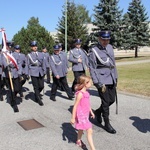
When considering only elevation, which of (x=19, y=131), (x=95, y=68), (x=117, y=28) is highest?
(x=117, y=28)

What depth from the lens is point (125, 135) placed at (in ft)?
17.2

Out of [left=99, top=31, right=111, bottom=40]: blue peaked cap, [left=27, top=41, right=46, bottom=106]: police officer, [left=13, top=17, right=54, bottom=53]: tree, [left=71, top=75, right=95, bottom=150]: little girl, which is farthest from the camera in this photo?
[left=13, top=17, right=54, bottom=53]: tree

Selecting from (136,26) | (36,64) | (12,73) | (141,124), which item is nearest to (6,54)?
(12,73)

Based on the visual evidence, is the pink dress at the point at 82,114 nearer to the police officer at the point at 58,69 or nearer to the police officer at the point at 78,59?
the police officer at the point at 58,69

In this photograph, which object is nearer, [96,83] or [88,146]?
[88,146]

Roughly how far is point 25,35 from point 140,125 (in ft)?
77.6

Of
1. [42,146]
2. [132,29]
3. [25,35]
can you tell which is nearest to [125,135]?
[42,146]

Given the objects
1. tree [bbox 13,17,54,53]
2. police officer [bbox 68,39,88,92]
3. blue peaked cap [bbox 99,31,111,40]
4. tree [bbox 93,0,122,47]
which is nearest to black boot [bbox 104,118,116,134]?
blue peaked cap [bbox 99,31,111,40]

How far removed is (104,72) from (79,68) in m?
3.41

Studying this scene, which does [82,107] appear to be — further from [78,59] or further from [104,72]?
[78,59]

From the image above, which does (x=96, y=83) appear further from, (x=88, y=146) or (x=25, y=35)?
(x=25, y=35)

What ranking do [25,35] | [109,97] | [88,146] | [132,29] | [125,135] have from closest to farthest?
[88,146], [125,135], [109,97], [25,35], [132,29]

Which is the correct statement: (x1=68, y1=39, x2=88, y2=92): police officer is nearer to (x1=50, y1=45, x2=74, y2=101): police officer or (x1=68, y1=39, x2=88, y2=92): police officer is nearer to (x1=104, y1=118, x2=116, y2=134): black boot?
(x1=50, y1=45, x2=74, y2=101): police officer

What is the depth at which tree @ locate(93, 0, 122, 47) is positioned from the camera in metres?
30.7
